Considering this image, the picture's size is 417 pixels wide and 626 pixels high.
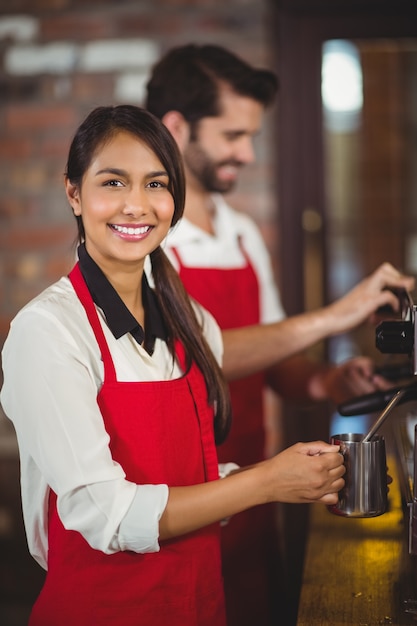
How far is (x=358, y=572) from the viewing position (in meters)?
1.51

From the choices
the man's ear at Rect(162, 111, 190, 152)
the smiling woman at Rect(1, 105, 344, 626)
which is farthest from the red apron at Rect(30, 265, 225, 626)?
the man's ear at Rect(162, 111, 190, 152)

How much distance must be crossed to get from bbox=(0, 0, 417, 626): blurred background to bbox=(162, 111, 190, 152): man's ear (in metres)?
0.74

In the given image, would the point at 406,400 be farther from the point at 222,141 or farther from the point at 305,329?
the point at 222,141

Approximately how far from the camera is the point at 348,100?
3832 mm

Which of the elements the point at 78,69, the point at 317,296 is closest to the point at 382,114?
the point at 317,296

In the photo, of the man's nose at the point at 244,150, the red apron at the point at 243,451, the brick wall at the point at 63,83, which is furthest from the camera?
the brick wall at the point at 63,83

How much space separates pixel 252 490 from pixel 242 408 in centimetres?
93

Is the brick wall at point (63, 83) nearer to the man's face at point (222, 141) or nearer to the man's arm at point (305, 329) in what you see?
the man's face at point (222, 141)

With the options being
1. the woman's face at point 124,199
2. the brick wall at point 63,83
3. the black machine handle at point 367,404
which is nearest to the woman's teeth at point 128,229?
the woman's face at point 124,199

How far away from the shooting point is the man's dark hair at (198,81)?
2.06m

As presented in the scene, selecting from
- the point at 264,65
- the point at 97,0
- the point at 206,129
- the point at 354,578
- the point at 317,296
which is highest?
the point at 97,0

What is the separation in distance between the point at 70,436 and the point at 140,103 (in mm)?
1854

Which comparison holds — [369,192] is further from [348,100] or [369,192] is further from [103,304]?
[103,304]

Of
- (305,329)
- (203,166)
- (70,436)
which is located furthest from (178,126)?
(70,436)
